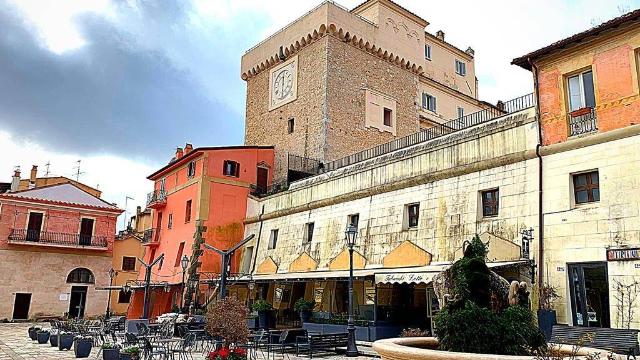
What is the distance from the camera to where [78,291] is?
3525cm

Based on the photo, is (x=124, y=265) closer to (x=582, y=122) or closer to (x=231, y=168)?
(x=231, y=168)

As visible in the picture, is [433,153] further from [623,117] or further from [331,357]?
[331,357]

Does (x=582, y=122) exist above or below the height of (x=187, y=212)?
above

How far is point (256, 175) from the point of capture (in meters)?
29.2

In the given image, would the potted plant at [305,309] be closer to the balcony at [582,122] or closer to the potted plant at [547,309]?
the potted plant at [547,309]

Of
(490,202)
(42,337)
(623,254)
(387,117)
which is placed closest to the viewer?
(623,254)

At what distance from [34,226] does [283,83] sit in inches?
735

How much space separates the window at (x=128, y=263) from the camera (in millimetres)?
38438

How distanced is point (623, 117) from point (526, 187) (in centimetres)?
293

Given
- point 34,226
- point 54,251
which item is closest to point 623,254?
point 54,251

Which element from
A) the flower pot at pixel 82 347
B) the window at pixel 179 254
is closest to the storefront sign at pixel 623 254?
the flower pot at pixel 82 347

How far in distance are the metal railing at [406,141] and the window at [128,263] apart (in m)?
17.3

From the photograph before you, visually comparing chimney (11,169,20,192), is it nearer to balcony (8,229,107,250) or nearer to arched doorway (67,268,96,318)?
balcony (8,229,107,250)

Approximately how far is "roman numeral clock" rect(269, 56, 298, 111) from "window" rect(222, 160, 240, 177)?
17.1 feet
